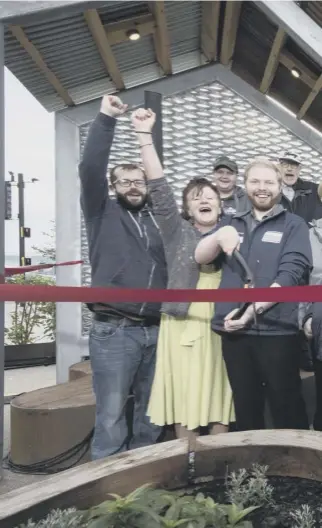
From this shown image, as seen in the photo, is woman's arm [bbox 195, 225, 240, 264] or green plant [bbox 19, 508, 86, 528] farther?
woman's arm [bbox 195, 225, 240, 264]

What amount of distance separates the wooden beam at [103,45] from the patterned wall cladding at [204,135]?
0.99 feet

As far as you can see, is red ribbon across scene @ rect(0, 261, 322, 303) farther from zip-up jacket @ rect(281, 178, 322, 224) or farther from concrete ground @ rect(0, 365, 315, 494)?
zip-up jacket @ rect(281, 178, 322, 224)

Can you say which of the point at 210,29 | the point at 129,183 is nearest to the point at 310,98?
the point at 210,29

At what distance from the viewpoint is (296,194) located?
283cm

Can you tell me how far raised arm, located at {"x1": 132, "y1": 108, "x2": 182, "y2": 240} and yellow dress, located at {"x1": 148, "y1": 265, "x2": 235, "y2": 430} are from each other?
0.23 meters

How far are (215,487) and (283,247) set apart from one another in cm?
84

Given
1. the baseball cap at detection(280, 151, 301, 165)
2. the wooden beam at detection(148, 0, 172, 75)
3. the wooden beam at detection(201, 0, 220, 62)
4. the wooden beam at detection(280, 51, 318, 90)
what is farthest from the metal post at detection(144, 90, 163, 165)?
the baseball cap at detection(280, 151, 301, 165)

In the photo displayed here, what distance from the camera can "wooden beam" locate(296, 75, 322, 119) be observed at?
368 cm

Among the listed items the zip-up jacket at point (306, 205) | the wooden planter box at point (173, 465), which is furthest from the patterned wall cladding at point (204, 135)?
the wooden planter box at point (173, 465)

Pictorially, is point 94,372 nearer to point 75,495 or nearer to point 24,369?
point 75,495

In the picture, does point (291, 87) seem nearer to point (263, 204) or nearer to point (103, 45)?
point (103, 45)

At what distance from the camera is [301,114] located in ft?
13.1

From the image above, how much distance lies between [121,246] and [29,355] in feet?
12.1

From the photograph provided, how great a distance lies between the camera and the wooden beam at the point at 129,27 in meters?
2.98
